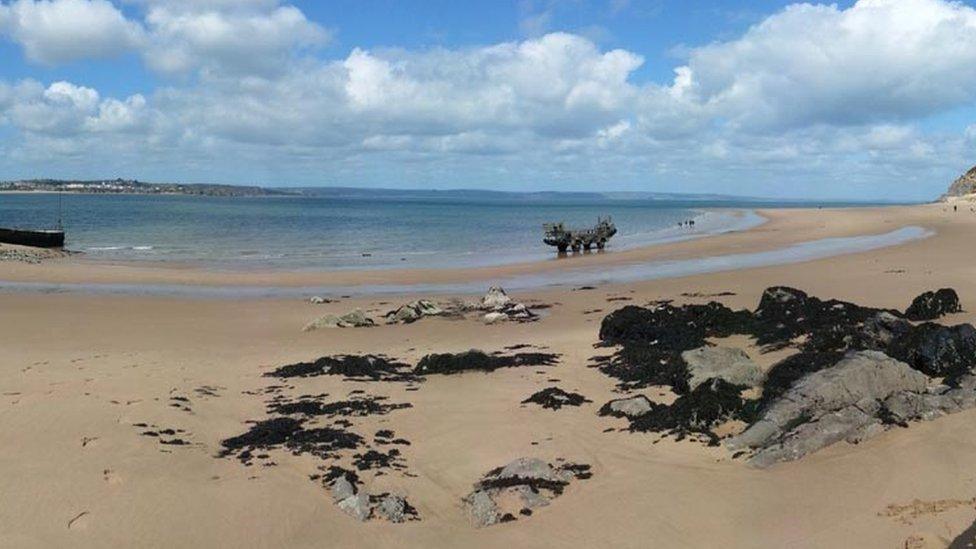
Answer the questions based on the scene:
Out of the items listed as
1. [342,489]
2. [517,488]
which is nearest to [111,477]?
[342,489]

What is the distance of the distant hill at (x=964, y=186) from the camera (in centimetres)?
12490

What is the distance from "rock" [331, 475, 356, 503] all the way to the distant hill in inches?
5465

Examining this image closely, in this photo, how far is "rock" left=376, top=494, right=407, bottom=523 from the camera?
6.51 metres

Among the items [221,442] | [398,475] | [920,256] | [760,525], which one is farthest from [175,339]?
[920,256]

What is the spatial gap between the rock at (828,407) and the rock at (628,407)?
1483 millimetres

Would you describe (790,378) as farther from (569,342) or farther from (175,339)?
(175,339)

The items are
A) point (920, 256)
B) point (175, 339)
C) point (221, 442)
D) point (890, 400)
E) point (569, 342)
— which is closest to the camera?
point (890, 400)

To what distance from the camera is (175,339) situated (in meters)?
15.7

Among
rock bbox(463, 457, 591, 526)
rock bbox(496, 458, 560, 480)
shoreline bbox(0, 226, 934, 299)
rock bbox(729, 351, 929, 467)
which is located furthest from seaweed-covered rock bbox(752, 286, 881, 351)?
shoreline bbox(0, 226, 934, 299)

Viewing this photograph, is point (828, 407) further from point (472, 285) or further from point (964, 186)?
point (964, 186)

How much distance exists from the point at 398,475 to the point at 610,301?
46.7 feet

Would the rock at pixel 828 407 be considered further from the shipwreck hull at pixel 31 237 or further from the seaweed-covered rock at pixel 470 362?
the shipwreck hull at pixel 31 237

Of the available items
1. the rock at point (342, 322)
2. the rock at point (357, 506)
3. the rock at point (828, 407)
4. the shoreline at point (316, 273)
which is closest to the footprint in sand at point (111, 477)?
the rock at point (357, 506)

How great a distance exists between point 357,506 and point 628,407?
3.91 metres
